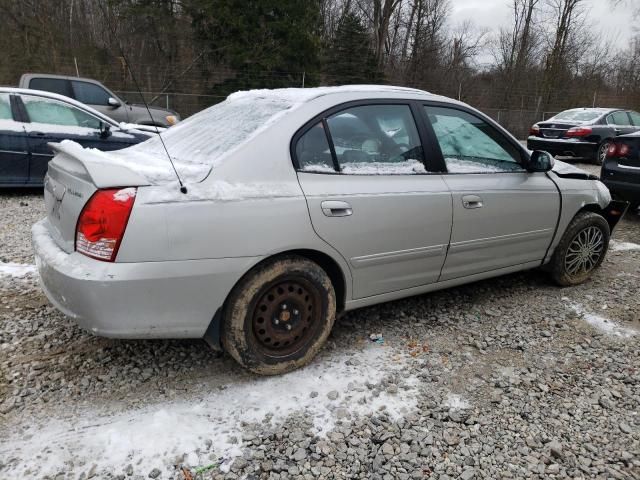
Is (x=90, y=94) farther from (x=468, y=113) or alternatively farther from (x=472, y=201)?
(x=472, y=201)

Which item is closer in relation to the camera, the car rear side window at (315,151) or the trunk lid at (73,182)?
the trunk lid at (73,182)

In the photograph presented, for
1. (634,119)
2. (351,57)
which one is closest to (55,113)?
(634,119)

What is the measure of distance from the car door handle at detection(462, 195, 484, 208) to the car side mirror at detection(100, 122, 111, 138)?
5371mm

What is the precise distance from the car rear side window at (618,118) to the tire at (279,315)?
12374mm

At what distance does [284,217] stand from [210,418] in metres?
1.09

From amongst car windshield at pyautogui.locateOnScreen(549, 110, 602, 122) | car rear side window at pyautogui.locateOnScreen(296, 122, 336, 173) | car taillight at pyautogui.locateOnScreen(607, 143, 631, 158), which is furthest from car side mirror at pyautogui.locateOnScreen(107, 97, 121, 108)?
car windshield at pyautogui.locateOnScreen(549, 110, 602, 122)

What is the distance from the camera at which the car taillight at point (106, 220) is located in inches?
90.4

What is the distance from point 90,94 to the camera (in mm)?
10445

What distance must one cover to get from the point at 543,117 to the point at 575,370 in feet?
72.6

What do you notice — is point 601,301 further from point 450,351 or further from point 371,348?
point 371,348

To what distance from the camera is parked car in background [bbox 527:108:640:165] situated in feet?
39.2

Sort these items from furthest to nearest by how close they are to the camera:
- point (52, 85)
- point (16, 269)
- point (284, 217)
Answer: point (52, 85), point (16, 269), point (284, 217)

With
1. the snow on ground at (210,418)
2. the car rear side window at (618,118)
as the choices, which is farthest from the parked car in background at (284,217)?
the car rear side window at (618,118)

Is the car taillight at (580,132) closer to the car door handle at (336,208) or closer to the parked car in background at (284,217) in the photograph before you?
the parked car in background at (284,217)
